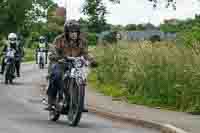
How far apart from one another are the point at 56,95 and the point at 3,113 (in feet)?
6.26

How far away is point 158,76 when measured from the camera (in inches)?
747

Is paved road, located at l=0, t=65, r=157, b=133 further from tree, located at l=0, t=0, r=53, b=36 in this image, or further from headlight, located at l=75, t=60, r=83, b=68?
tree, located at l=0, t=0, r=53, b=36

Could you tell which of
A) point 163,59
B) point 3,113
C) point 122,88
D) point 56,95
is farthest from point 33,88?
point 56,95

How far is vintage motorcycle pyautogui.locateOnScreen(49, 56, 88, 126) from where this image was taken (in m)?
13.3

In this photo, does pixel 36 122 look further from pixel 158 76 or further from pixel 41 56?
pixel 41 56

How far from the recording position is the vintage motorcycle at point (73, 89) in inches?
525

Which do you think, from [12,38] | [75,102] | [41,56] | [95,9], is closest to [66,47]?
[75,102]

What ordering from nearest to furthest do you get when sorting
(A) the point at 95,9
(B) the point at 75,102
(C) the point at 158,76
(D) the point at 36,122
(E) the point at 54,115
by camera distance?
(B) the point at 75,102 < (D) the point at 36,122 < (E) the point at 54,115 < (C) the point at 158,76 < (A) the point at 95,9

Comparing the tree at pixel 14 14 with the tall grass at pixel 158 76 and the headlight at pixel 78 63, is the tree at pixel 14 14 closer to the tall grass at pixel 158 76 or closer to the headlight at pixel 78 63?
the tall grass at pixel 158 76

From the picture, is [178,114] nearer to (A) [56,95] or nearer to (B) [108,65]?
(A) [56,95]

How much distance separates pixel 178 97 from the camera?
58.2 feet

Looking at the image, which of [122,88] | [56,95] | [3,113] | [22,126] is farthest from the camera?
[122,88]

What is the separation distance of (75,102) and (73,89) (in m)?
0.23

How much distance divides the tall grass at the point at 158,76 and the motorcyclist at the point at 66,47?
3.67m
